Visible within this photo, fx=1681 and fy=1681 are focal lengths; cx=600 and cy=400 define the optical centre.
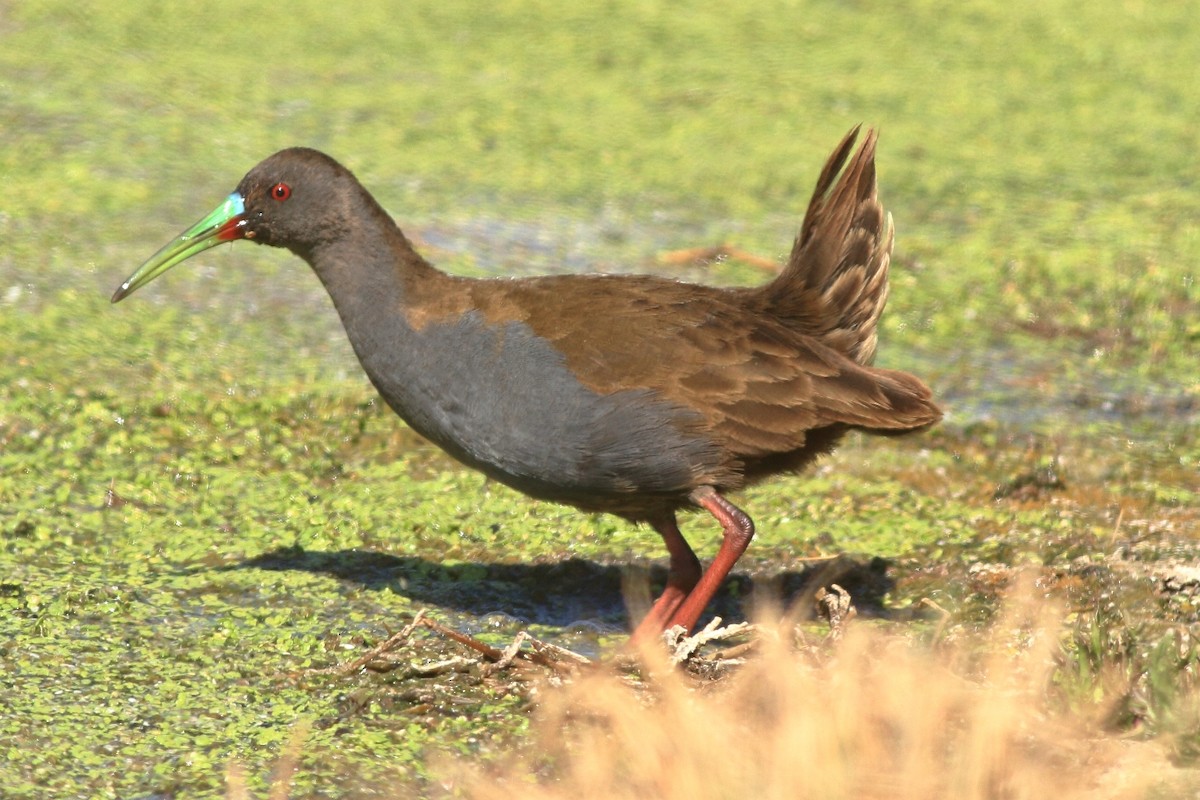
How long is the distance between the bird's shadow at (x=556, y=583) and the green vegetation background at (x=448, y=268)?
38mm

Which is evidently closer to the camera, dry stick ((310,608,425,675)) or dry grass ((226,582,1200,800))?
dry grass ((226,582,1200,800))

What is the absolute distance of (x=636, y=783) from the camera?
365 cm

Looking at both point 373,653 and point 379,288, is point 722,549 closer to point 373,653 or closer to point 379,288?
point 373,653

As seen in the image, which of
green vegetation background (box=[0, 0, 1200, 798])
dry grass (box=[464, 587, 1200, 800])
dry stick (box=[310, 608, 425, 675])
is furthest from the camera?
green vegetation background (box=[0, 0, 1200, 798])

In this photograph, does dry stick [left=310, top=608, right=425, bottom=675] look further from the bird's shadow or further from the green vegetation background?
the bird's shadow

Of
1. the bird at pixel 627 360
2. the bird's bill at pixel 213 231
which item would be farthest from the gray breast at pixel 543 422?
the bird's bill at pixel 213 231

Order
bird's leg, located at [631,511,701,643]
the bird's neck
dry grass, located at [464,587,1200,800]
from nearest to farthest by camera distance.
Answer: dry grass, located at [464,587,1200,800], the bird's neck, bird's leg, located at [631,511,701,643]

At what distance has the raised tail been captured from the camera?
5.34 metres

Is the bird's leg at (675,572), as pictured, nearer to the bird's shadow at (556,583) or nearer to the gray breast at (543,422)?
the bird's shadow at (556,583)

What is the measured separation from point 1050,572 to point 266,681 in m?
2.52

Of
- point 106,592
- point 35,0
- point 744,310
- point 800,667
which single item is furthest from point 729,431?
point 35,0

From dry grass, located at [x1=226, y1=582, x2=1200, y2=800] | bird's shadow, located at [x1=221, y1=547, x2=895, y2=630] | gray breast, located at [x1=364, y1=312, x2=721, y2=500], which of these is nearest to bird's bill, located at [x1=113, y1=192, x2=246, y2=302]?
gray breast, located at [x1=364, y1=312, x2=721, y2=500]

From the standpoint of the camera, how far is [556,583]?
5.60 metres

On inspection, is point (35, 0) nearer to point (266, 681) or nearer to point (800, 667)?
point (266, 681)
